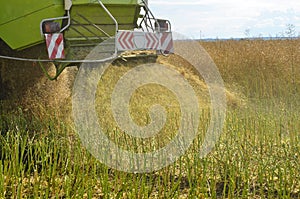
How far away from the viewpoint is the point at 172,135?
194 inches

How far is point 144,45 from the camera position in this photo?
5.32 m

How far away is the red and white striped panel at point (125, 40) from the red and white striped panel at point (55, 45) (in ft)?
1.93

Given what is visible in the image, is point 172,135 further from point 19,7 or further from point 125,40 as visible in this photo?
point 19,7

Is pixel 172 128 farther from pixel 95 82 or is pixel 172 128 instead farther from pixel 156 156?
pixel 95 82

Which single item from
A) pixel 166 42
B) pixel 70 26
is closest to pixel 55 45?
pixel 70 26

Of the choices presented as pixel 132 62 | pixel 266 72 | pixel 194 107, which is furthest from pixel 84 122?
pixel 266 72

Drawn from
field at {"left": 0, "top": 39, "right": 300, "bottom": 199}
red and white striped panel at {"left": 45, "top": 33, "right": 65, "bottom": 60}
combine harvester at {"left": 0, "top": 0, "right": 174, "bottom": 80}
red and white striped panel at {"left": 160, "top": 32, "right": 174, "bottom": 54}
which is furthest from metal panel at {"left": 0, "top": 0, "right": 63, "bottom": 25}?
red and white striped panel at {"left": 160, "top": 32, "right": 174, "bottom": 54}

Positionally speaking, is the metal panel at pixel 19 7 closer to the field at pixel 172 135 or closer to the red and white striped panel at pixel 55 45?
the red and white striped panel at pixel 55 45

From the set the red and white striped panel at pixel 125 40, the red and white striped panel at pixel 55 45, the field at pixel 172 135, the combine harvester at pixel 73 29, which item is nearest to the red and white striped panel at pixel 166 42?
the combine harvester at pixel 73 29

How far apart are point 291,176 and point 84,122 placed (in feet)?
8.64

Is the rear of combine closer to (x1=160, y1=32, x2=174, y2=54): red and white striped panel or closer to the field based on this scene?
(x1=160, y1=32, x2=174, y2=54): red and white striped panel

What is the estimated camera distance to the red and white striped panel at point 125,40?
4958 millimetres

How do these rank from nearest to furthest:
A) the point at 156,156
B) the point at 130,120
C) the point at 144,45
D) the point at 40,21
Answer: the point at 156,156, the point at 40,21, the point at 144,45, the point at 130,120

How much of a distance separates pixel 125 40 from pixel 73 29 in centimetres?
69
